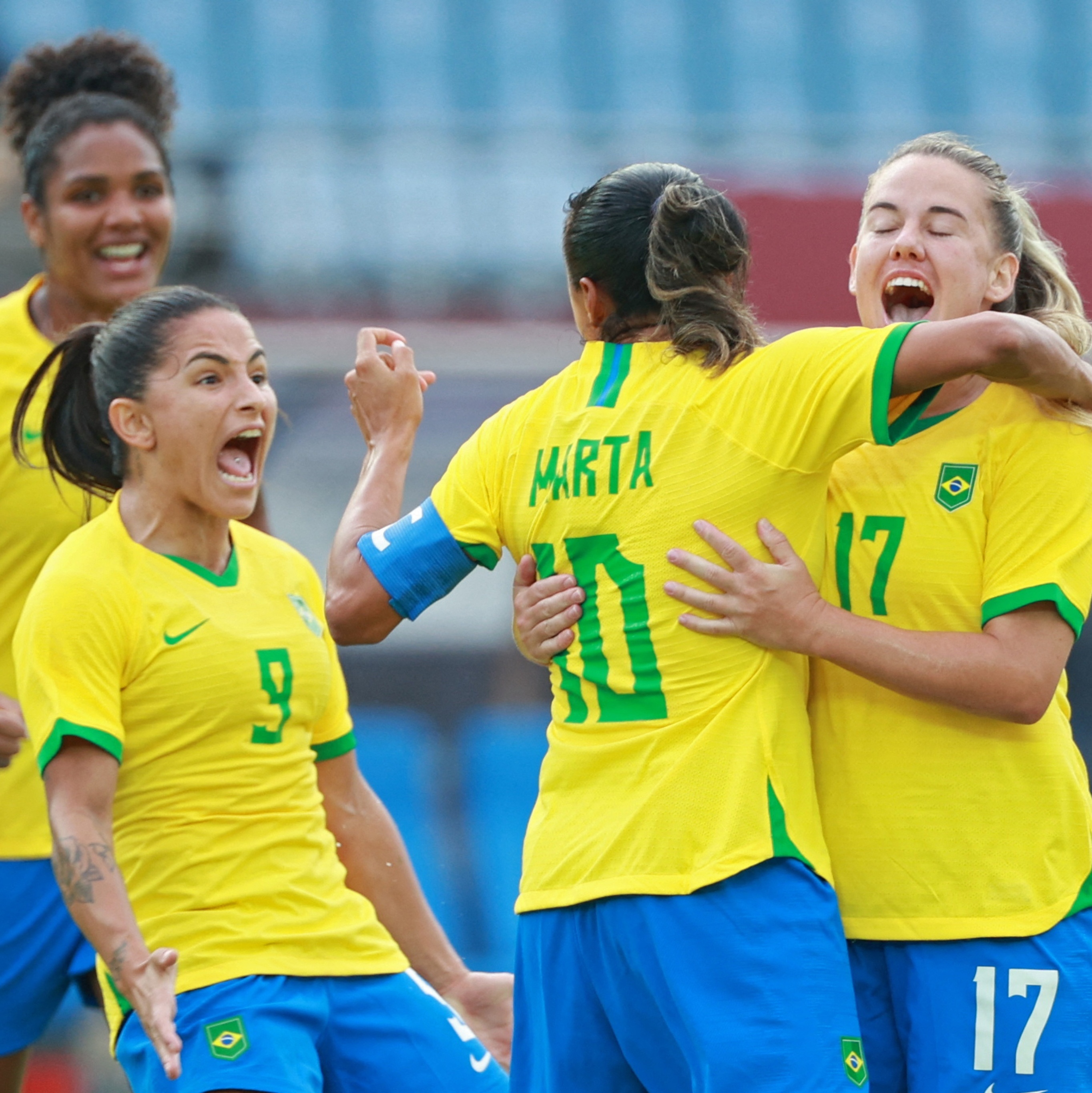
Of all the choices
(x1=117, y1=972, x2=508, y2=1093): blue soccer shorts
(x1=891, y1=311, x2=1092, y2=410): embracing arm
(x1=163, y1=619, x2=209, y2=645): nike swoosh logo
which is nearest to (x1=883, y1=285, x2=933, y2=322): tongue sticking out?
(x1=891, y1=311, x2=1092, y2=410): embracing arm

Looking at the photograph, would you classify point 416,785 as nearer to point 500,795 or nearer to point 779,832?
point 500,795

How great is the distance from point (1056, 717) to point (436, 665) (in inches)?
267

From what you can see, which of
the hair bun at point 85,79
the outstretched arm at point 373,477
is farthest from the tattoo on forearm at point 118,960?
the hair bun at point 85,79

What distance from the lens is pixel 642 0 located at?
1439 centimetres

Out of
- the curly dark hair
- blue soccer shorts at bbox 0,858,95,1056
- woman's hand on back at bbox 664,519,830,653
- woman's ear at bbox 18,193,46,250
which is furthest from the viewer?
the curly dark hair

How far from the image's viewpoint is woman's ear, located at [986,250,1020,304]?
2.60m

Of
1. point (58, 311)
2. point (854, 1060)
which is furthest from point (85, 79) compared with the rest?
point (854, 1060)

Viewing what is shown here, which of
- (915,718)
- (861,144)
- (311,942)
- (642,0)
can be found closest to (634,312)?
(915,718)

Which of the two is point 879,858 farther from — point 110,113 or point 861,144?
point 861,144

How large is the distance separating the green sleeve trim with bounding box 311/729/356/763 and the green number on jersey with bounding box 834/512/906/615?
105 centimetres

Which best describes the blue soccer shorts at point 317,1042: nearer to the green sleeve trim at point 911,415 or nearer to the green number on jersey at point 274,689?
the green number on jersey at point 274,689

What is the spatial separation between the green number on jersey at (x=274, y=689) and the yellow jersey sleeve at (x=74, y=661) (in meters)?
0.23

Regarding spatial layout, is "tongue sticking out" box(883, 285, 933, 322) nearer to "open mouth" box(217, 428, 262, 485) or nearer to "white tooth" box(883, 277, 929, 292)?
"white tooth" box(883, 277, 929, 292)

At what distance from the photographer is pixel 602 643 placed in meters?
2.36
